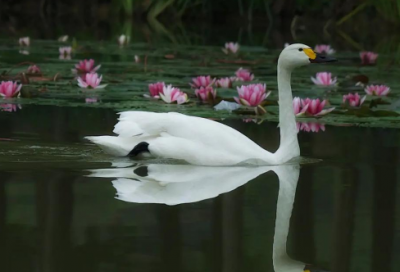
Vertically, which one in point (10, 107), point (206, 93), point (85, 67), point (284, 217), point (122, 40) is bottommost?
point (284, 217)

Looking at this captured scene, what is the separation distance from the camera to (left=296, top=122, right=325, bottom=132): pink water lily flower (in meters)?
7.14

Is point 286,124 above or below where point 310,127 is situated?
above

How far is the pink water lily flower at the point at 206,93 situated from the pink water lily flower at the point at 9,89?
1.38 m

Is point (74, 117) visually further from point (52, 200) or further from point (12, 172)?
point (52, 200)

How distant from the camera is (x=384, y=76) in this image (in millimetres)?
10359

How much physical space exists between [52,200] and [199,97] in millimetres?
3615

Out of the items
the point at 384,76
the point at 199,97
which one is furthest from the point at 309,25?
the point at 199,97

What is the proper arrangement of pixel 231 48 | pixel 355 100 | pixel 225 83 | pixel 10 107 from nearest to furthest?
1. pixel 355 100
2. pixel 10 107
3. pixel 225 83
4. pixel 231 48

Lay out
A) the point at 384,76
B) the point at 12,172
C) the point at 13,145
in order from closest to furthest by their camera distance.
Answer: the point at 12,172 → the point at 13,145 → the point at 384,76

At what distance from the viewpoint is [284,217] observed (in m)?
4.31

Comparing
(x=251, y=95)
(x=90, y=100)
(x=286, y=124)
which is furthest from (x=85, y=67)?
(x=286, y=124)

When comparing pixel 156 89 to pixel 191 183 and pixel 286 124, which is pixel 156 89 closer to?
pixel 286 124

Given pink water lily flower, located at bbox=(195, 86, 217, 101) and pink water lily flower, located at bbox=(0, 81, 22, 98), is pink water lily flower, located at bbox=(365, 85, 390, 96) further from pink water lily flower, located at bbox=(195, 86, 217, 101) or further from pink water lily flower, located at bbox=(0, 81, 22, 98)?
pink water lily flower, located at bbox=(0, 81, 22, 98)

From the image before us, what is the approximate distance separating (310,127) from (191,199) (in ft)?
8.96
